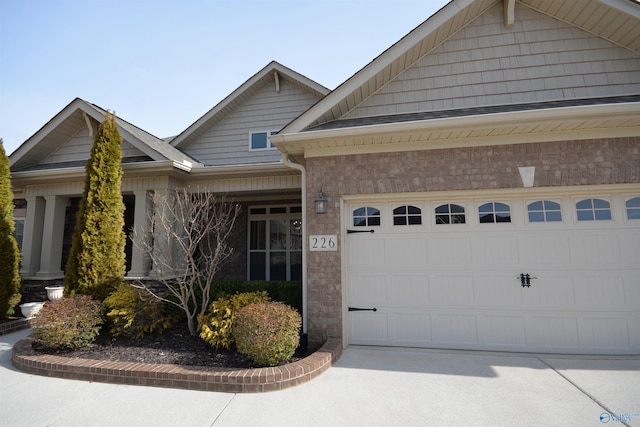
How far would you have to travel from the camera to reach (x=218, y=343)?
4.79 m

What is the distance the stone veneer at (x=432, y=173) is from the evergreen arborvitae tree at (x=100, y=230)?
414 cm

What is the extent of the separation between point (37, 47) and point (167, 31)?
2.33 meters

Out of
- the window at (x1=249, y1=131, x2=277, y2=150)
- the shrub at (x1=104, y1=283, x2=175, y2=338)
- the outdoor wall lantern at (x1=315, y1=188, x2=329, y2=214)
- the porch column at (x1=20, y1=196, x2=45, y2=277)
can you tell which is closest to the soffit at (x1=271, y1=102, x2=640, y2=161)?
the outdoor wall lantern at (x1=315, y1=188, x2=329, y2=214)

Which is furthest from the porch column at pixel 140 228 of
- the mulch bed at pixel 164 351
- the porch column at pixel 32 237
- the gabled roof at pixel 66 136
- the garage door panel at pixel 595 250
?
the garage door panel at pixel 595 250

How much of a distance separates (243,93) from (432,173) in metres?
→ 6.69

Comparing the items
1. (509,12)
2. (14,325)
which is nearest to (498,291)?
(509,12)

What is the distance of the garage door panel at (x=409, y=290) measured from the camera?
207 inches

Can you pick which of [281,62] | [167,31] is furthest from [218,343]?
[281,62]

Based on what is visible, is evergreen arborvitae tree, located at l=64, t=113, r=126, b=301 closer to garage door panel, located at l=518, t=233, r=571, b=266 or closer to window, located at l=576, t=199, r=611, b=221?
garage door panel, located at l=518, t=233, r=571, b=266

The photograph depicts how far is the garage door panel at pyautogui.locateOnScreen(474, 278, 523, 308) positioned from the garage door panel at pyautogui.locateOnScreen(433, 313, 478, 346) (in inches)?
14.1

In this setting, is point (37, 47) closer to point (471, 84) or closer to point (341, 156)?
point (341, 156)

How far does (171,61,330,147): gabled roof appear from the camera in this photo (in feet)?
30.5

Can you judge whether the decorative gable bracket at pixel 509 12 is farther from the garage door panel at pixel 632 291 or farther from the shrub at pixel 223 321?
the shrub at pixel 223 321

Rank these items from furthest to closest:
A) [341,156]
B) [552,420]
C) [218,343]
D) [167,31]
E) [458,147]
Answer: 1. [167,31]
2. [341,156]
3. [458,147]
4. [218,343]
5. [552,420]
